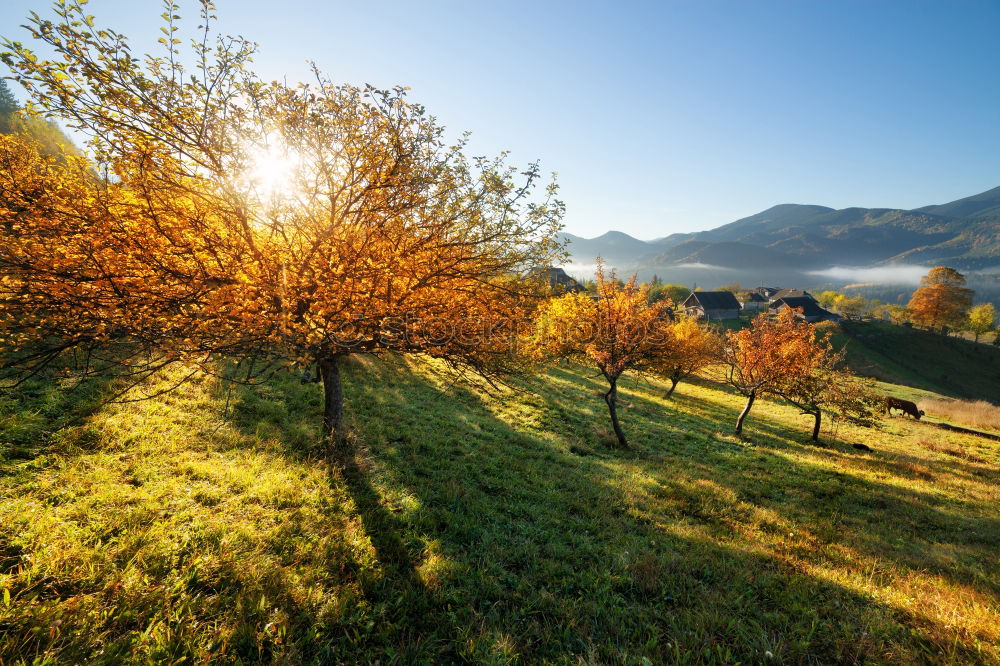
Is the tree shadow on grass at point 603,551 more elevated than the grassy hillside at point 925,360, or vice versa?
the tree shadow on grass at point 603,551

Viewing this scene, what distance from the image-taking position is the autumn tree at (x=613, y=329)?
56.5 feet

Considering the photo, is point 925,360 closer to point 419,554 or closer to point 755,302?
point 755,302

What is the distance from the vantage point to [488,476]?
10.8 m

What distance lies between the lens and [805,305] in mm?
109062

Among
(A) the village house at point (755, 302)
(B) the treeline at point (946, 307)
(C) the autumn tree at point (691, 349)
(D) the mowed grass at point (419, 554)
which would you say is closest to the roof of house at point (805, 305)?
(A) the village house at point (755, 302)

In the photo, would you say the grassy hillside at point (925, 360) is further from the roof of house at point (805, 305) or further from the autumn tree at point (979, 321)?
the roof of house at point (805, 305)

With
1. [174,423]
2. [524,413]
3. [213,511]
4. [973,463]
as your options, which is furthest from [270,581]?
[973,463]

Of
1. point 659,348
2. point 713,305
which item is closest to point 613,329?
point 659,348

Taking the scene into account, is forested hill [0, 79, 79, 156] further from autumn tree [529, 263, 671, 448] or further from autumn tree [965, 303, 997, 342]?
autumn tree [965, 303, 997, 342]

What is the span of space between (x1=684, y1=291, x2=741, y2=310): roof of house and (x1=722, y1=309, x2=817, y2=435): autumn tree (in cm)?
9668

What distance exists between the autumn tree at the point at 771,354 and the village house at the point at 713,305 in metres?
92.4

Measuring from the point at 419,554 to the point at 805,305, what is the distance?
140 meters

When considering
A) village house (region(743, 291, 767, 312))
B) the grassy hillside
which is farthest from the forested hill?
village house (region(743, 291, 767, 312))

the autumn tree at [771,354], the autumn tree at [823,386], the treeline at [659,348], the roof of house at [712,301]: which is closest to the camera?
the treeline at [659,348]
